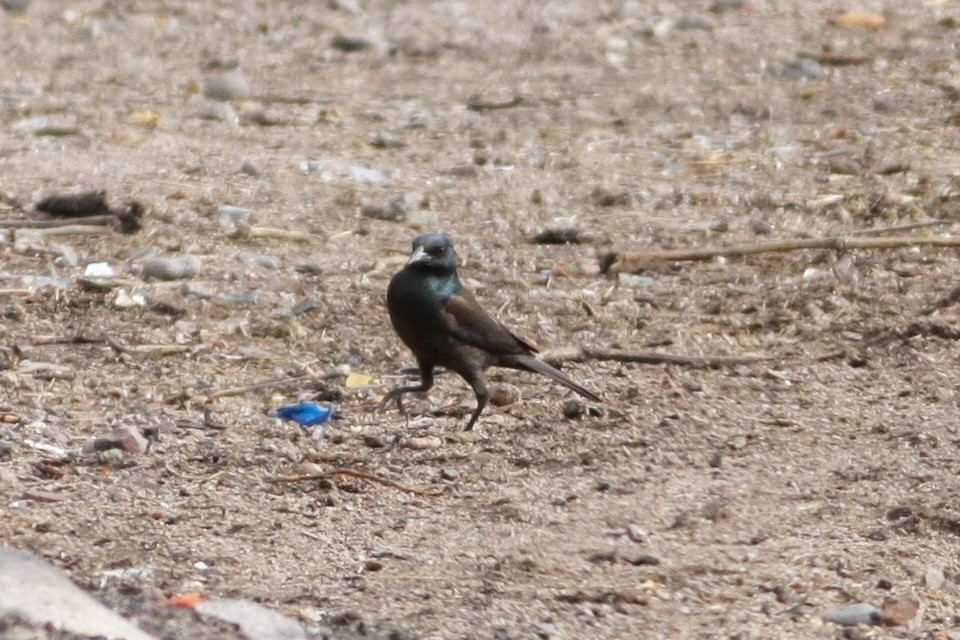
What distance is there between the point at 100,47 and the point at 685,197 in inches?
195

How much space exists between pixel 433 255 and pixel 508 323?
1.00 m

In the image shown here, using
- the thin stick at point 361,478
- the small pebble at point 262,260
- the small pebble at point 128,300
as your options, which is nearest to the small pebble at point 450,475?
the thin stick at point 361,478

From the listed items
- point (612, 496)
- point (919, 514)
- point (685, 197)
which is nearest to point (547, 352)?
point (612, 496)

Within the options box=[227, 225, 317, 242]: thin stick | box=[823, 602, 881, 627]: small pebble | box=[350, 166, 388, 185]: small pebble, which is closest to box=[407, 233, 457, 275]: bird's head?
box=[227, 225, 317, 242]: thin stick

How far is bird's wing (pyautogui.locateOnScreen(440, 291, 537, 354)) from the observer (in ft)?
20.5

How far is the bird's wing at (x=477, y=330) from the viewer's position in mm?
6250

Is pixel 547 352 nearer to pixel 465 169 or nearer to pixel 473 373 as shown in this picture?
pixel 473 373

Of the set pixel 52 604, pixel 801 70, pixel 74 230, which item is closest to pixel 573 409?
pixel 52 604

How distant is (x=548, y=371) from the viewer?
6305mm

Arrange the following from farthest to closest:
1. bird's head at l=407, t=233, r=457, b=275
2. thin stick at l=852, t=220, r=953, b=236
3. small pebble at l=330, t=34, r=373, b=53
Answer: small pebble at l=330, t=34, r=373, b=53
thin stick at l=852, t=220, r=953, b=236
bird's head at l=407, t=233, r=457, b=275

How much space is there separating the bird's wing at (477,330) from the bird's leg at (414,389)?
0.19 m

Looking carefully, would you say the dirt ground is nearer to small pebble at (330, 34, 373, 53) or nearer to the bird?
small pebble at (330, 34, 373, 53)

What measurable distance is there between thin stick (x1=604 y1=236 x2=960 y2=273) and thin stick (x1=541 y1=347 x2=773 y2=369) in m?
1.09

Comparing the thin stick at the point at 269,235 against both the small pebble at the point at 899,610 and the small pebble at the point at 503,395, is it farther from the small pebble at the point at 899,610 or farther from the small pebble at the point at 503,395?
the small pebble at the point at 899,610
